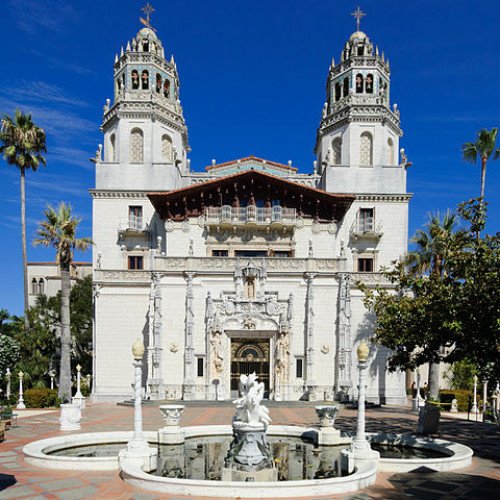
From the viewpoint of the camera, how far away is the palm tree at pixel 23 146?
3916cm

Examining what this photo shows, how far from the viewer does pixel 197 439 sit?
19.1 metres

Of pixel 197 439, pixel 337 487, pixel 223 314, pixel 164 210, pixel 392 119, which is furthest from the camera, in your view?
pixel 392 119

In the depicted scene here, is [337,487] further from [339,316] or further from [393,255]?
[393,255]

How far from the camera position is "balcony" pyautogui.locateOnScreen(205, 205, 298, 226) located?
120ft

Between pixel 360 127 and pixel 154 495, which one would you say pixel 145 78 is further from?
pixel 154 495

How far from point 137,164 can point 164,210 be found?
514cm

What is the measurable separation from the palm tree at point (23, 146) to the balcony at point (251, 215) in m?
15.7

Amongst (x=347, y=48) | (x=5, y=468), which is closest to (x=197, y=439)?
(x=5, y=468)

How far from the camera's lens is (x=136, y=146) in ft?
131

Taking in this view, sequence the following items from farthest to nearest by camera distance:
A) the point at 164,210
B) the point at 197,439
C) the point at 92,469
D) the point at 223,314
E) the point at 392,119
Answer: the point at 392,119 → the point at 164,210 → the point at 223,314 → the point at 197,439 → the point at 92,469

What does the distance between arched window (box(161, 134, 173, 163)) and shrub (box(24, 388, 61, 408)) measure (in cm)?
2017

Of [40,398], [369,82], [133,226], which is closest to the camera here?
[40,398]

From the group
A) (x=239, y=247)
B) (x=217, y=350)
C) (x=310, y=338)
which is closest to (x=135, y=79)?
(x=239, y=247)

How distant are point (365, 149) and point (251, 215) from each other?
37.5ft
